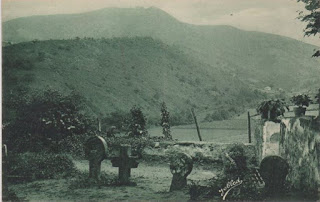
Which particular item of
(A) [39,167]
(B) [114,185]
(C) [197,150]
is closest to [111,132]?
(C) [197,150]

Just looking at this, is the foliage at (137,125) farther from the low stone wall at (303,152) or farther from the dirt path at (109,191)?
the low stone wall at (303,152)

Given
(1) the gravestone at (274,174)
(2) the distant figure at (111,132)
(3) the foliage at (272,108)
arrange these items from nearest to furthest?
(1) the gravestone at (274,174), (3) the foliage at (272,108), (2) the distant figure at (111,132)

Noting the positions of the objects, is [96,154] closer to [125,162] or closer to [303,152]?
[125,162]

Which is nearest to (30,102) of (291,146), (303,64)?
(291,146)

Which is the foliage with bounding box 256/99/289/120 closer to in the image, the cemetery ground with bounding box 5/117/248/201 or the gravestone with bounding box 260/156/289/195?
the cemetery ground with bounding box 5/117/248/201

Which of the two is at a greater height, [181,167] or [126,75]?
[126,75]

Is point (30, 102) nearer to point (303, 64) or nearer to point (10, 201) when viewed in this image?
point (10, 201)
